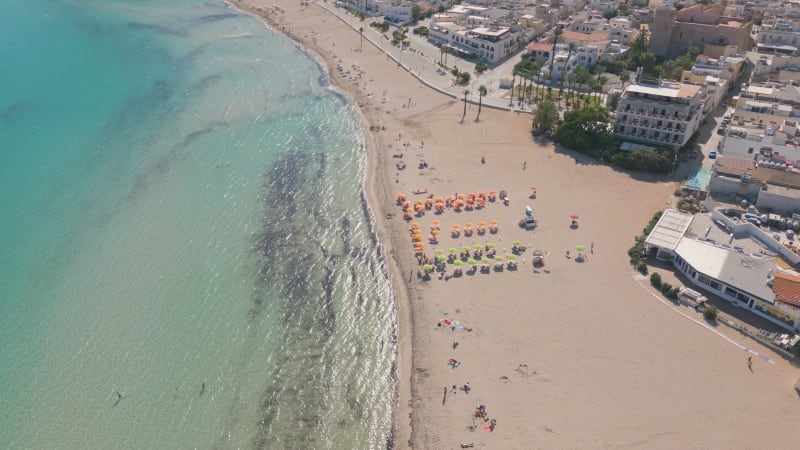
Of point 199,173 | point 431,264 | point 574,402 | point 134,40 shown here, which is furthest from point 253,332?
point 134,40

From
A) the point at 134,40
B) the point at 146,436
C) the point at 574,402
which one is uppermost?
the point at 134,40

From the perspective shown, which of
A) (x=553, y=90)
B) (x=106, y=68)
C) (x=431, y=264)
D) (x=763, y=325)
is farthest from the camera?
(x=106, y=68)

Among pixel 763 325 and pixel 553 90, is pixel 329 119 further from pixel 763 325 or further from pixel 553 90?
pixel 763 325

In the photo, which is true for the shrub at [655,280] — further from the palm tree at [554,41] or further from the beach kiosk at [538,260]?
the palm tree at [554,41]

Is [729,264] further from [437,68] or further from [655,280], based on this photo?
[437,68]

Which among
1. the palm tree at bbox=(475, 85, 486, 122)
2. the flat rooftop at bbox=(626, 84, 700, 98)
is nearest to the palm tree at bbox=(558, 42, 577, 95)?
the palm tree at bbox=(475, 85, 486, 122)

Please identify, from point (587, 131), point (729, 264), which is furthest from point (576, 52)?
point (729, 264)

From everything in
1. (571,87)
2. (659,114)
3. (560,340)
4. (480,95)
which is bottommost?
(560,340)
